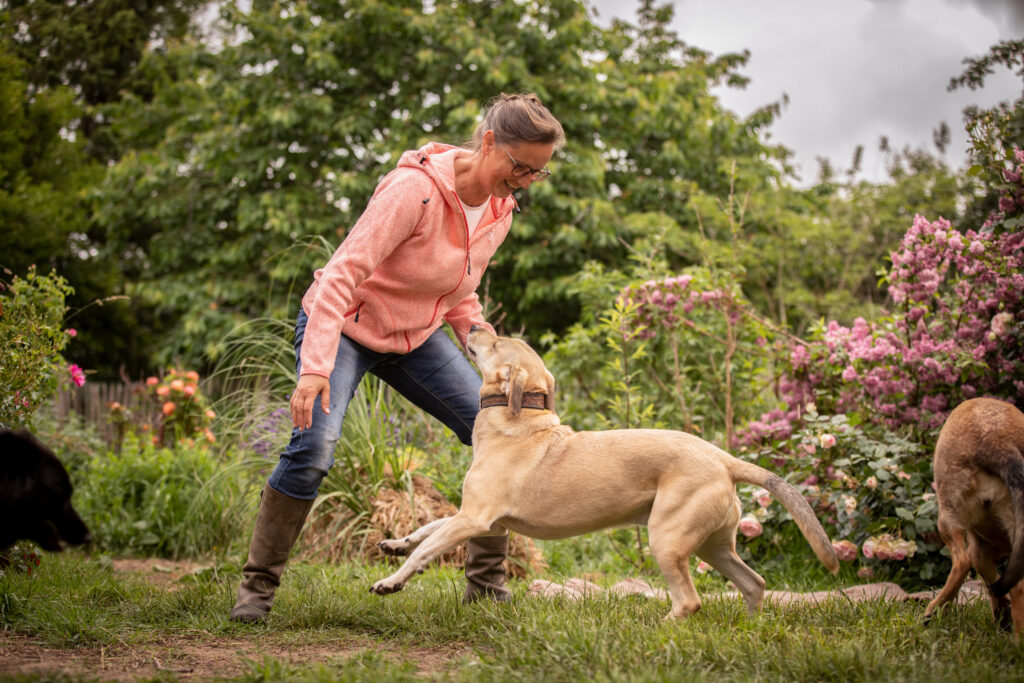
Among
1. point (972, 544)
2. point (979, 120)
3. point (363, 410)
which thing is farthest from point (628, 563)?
point (979, 120)

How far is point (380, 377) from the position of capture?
3951mm

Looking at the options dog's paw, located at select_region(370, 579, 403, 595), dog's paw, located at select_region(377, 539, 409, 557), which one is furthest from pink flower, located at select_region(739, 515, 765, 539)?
dog's paw, located at select_region(370, 579, 403, 595)

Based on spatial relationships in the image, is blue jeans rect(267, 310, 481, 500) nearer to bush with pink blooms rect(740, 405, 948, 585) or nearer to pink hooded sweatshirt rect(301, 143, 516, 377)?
pink hooded sweatshirt rect(301, 143, 516, 377)

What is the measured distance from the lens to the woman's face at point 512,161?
3.54 m

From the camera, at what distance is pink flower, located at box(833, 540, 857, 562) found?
14.8ft

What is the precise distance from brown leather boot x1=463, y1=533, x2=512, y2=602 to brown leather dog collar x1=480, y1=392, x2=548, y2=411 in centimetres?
70

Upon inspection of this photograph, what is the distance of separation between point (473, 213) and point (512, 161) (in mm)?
359

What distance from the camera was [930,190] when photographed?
15.2 m

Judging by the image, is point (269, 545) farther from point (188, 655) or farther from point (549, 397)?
point (549, 397)

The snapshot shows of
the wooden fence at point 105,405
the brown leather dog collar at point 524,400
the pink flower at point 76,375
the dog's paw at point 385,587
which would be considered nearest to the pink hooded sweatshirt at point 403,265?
the brown leather dog collar at point 524,400

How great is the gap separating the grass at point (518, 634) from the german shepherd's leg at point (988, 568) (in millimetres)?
78

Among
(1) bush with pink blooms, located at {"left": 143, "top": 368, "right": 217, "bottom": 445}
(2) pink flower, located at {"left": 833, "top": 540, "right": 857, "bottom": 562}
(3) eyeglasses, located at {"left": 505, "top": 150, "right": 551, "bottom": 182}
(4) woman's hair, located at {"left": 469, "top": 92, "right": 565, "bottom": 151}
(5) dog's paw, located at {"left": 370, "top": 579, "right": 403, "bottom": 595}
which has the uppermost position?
(4) woman's hair, located at {"left": 469, "top": 92, "right": 565, "bottom": 151}

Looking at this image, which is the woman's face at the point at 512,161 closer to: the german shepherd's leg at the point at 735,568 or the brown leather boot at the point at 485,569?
the brown leather boot at the point at 485,569

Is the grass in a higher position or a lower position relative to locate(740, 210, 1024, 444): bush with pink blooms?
lower
